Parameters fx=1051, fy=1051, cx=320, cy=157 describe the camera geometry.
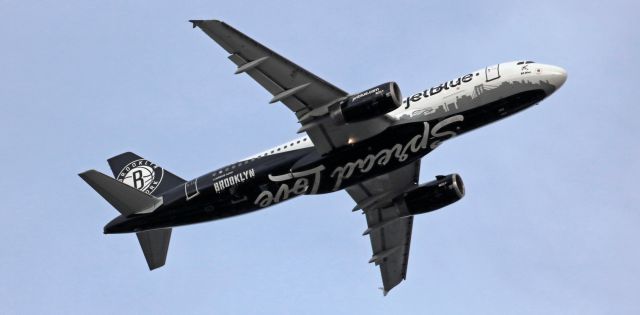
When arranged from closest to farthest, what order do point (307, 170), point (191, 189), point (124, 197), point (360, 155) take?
point (360, 155)
point (307, 170)
point (124, 197)
point (191, 189)

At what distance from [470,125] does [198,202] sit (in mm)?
16421

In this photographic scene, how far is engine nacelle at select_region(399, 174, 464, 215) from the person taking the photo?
64.9m

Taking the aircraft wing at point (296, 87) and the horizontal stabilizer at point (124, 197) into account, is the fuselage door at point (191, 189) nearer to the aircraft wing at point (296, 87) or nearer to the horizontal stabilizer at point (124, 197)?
the horizontal stabilizer at point (124, 197)

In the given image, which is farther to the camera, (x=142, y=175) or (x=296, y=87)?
(x=142, y=175)

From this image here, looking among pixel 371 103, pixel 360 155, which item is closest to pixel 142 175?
pixel 360 155

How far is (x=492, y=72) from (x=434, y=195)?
10.1 meters

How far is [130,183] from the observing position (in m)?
67.0

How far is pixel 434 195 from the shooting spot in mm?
65438

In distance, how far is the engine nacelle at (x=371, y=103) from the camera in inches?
2202

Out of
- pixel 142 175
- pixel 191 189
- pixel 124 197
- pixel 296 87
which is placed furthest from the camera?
pixel 142 175

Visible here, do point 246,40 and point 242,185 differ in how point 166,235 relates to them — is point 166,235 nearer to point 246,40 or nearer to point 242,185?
point 242,185

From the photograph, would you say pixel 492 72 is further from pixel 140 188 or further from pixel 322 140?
pixel 140 188

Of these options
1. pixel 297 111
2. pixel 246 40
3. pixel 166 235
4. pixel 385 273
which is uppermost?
pixel 246 40

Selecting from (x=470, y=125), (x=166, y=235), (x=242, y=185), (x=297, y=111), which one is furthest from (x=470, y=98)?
(x=166, y=235)
